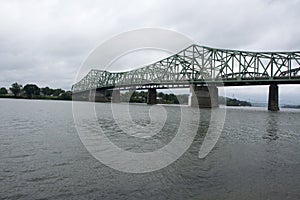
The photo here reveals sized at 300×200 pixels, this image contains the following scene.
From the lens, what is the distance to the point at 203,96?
2862 inches

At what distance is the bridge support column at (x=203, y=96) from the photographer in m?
69.9

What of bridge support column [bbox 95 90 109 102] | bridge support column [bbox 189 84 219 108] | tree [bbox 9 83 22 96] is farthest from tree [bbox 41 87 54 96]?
bridge support column [bbox 189 84 219 108]

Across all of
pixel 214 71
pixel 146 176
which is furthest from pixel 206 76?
pixel 146 176

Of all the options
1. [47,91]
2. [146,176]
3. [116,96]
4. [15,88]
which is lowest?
[146,176]

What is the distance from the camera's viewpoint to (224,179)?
23.8ft

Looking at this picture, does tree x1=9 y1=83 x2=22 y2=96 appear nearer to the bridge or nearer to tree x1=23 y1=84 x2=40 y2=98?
tree x1=23 y1=84 x2=40 y2=98

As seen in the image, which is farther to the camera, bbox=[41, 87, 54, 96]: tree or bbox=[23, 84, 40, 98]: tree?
bbox=[41, 87, 54, 96]: tree

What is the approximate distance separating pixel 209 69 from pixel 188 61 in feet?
31.0

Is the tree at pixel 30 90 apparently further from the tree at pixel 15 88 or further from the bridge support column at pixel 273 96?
the bridge support column at pixel 273 96

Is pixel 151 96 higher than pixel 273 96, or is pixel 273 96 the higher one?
pixel 151 96

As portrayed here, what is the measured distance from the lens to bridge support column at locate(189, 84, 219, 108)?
69.9 meters

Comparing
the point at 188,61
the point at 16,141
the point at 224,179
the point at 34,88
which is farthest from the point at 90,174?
the point at 34,88

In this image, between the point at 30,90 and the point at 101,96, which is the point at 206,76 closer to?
the point at 101,96

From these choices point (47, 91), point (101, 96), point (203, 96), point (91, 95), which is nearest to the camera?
point (203, 96)
